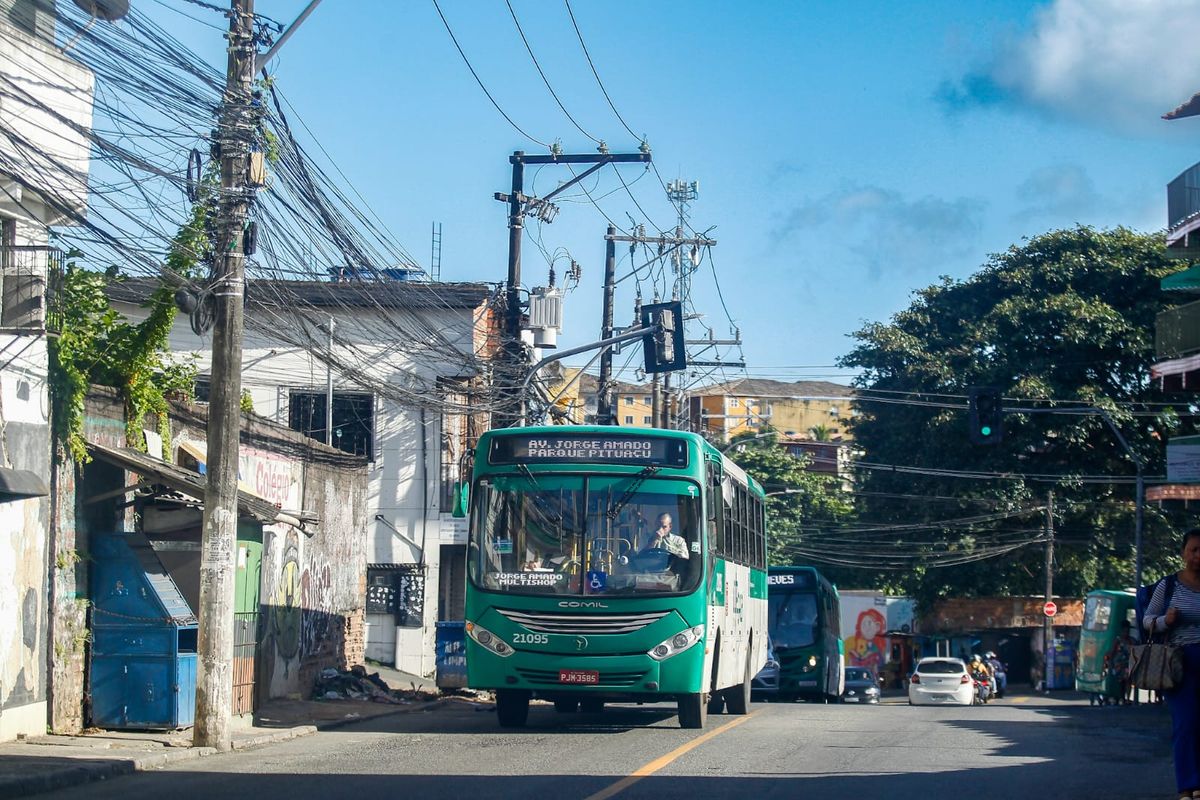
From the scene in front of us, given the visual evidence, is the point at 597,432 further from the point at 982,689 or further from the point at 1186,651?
the point at 982,689

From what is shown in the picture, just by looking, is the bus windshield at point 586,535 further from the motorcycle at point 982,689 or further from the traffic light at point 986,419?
the motorcycle at point 982,689

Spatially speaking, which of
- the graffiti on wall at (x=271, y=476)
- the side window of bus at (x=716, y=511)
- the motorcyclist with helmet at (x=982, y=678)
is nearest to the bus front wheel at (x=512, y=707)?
the side window of bus at (x=716, y=511)

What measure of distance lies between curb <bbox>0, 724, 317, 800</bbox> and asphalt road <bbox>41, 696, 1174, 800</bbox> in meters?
0.22

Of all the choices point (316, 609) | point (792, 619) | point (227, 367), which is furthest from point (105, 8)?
point (792, 619)

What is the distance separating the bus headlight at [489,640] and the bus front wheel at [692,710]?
2220 millimetres

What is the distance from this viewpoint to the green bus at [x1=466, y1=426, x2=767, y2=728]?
15.6 meters

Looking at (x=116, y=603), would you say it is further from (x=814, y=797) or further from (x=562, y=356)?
(x=562, y=356)

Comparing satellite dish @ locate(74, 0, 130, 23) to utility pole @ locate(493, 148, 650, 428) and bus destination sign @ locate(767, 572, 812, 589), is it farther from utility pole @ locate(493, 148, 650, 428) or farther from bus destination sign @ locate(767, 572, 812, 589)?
bus destination sign @ locate(767, 572, 812, 589)

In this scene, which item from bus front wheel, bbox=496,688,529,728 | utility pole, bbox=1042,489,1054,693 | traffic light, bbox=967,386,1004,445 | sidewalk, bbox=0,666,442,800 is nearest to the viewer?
sidewalk, bbox=0,666,442,800

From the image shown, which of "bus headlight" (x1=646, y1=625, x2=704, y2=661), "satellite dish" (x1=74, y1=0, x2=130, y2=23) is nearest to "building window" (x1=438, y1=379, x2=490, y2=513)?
"satellite dish" (x1=74, y1=0, x2=130, y2=23)

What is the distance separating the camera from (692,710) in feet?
54.6

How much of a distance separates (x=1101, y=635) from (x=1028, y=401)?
7.11 m

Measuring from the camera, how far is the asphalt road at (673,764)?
10.8 meters

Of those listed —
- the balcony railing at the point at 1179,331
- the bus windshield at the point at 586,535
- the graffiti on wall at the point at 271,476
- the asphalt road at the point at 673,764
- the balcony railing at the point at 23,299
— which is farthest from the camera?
the balcony railing at the point at 1179,331
